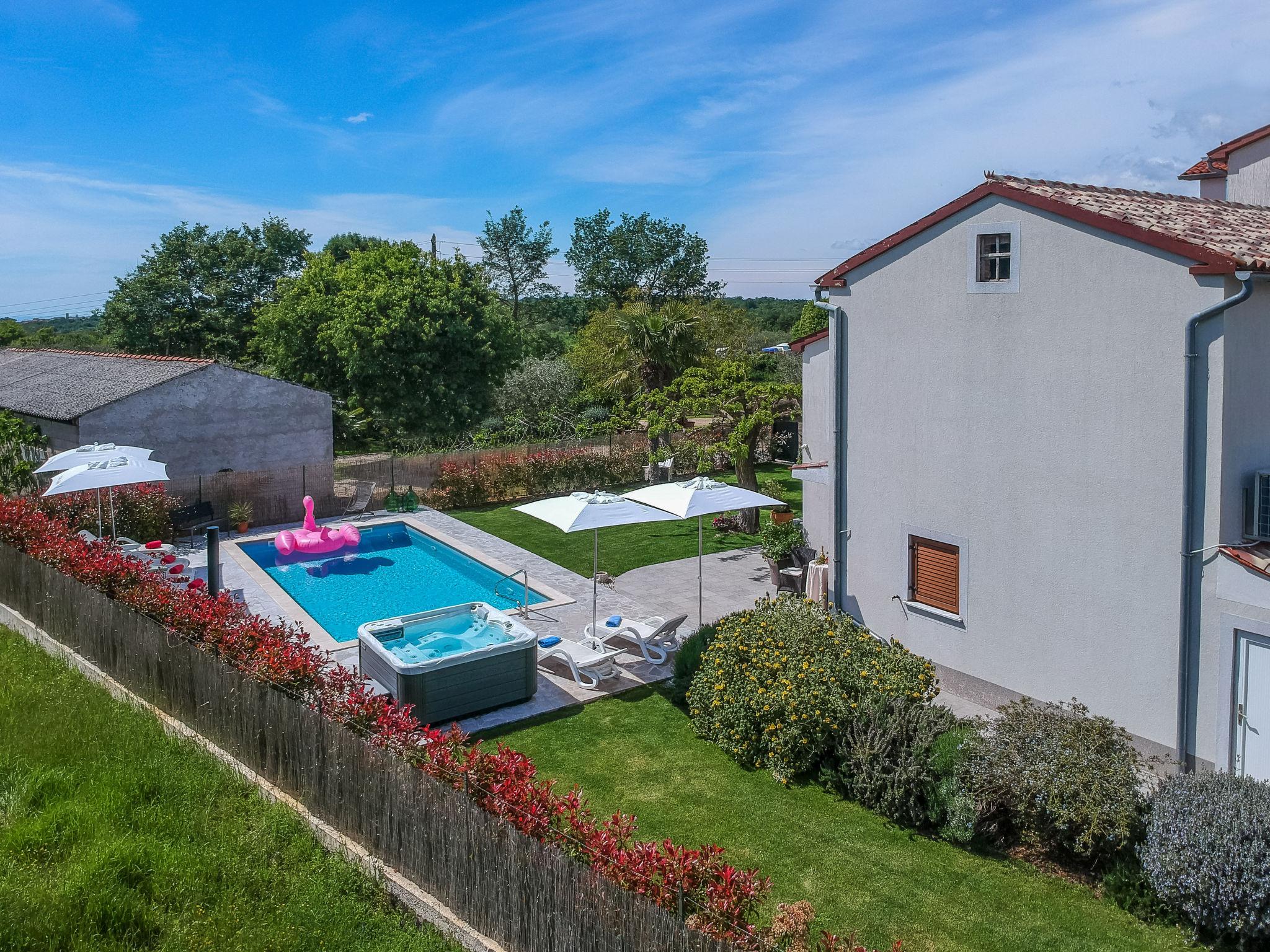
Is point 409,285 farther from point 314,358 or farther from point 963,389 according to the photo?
point 963,389

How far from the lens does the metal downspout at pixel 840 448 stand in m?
14.8

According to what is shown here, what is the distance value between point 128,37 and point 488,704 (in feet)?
96.1

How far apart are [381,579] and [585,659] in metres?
10.6

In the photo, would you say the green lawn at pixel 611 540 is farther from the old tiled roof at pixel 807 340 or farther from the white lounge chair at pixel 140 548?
the white lounge chair at pixel 140 548

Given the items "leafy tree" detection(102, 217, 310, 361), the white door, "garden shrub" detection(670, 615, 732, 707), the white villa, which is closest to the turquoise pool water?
"garden shrub" detection(670, 615, 732, 707)

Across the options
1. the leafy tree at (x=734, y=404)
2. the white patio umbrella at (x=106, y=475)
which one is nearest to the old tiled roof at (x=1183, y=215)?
the leafy tree at (x=734, y=404)

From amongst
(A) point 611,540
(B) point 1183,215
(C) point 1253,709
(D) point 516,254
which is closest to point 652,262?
(D) point 516,254

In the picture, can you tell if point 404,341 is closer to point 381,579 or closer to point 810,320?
point 381,579

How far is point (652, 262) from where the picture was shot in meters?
73.2

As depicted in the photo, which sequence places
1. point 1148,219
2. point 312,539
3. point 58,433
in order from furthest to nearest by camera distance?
point 58,433 → point 312,539 → point 1148,219

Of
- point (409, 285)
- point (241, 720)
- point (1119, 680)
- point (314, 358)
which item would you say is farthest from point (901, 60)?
point (314, 358)

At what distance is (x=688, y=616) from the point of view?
1767 cm

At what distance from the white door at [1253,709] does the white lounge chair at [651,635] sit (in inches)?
309

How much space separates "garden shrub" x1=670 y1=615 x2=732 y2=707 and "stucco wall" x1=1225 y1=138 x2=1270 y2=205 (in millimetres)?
12881
